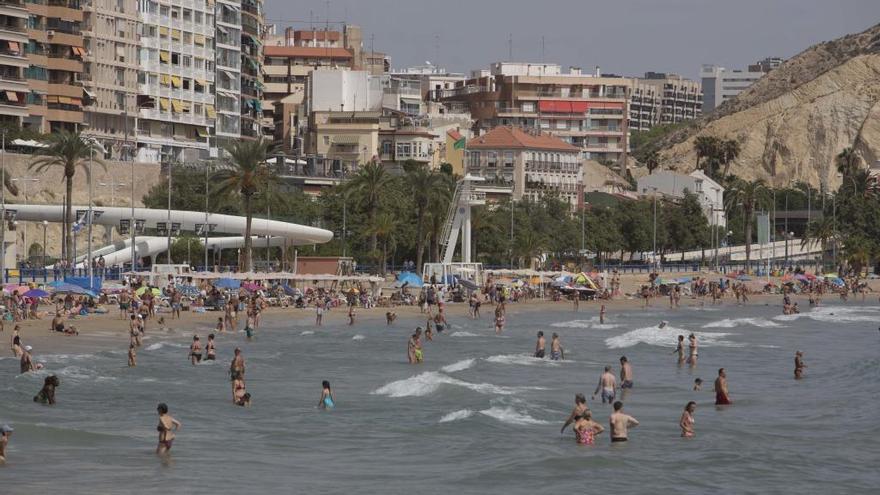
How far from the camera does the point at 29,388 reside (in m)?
36.1

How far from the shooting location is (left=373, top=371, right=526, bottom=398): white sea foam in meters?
37.5

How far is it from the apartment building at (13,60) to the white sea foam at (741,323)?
150 ft

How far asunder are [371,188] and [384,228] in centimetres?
244

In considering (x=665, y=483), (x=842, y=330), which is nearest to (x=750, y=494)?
(x=665, y=483)

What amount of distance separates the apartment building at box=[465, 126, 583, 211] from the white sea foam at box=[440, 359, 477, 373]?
9189 cm

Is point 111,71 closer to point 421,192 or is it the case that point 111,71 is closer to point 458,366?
point 421,192

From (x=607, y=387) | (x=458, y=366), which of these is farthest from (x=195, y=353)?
(x=607, y=387)

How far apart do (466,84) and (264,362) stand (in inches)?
5513

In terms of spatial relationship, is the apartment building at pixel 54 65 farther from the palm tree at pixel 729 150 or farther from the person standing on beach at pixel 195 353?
the palm tree at pixel 729 150

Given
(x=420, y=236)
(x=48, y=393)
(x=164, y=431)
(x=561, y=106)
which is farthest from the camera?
(x=561, y=106)

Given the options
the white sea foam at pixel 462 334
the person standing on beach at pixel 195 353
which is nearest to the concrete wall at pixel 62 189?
the white sea foam at pixel 462 334

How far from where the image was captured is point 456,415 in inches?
1309

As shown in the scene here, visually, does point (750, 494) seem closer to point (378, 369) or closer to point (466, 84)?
point (378, 369)

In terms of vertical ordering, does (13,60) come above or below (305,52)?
below
